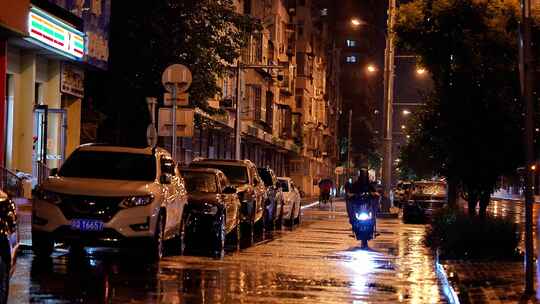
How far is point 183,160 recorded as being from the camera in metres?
41.7

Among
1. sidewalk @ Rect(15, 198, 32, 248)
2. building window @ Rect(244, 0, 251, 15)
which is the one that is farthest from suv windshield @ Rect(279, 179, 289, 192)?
building window @ Rect(244, 0, 251, 15)

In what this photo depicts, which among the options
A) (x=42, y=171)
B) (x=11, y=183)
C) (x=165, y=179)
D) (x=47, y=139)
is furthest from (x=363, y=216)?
(x=47, y=139)

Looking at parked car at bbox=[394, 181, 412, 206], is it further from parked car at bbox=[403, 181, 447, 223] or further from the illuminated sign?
the illuminated sign

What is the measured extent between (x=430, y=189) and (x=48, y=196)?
24.0 m

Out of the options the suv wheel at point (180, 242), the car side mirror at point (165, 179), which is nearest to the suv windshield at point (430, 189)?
the suv wheel at point (180, 242)

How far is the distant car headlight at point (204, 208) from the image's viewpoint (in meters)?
19.0

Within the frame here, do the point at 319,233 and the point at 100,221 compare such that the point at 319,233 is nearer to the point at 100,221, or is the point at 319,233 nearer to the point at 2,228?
the point at 100,221

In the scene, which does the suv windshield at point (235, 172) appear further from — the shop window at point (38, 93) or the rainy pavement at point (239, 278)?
the shop window at point (38, 93)

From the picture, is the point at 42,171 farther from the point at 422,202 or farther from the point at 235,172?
the point at 422,202

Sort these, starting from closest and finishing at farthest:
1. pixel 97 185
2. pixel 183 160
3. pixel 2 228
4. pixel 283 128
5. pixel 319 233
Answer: pixel 2 228 < pixel 97 185 < pixel 319 233 < pixel 183 160 < pixel 283 128

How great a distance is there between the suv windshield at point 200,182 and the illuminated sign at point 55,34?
6.30m

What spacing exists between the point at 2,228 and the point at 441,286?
743 centimetres

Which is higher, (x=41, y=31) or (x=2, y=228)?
(x=41, y=31)

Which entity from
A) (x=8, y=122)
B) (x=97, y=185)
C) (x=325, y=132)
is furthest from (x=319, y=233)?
(x=325, y=132)
